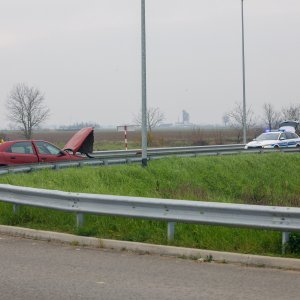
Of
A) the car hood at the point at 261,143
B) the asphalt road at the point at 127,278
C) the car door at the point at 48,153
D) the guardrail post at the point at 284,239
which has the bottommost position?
the asphalt road at the point at 127,278

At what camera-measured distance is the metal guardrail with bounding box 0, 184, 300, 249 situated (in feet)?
27.9

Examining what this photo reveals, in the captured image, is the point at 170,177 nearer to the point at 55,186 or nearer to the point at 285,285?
the point at 55,186

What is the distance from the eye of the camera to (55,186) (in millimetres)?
15375

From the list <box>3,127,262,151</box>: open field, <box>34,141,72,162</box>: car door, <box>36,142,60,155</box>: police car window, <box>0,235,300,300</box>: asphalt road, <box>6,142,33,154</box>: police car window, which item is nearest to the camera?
<box>0,235,300,300</box>: asphalt road

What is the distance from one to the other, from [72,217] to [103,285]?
4069 millimetres

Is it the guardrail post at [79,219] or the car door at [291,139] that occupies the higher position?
the car door at [291,139]

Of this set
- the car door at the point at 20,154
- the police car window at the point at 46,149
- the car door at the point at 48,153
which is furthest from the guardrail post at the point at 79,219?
the police car window at the point at 46,149

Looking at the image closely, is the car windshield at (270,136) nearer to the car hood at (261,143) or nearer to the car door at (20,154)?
the car hood at (261,143)

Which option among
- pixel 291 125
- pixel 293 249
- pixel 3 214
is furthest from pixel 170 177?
pixel 291 125

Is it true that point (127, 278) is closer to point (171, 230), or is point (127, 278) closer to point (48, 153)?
point (171, 230)

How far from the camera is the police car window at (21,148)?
Result: 20.4m

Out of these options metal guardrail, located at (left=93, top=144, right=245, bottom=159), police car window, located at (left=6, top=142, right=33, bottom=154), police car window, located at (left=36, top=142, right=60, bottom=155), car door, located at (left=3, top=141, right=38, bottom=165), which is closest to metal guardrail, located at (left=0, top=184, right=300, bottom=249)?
car door, located at (left=3, top=141, right=38, bottom=165)

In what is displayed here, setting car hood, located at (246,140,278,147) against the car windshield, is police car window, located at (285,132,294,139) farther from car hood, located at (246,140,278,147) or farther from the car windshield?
car hood, located at (246,140,278,147)

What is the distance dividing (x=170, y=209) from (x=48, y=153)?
489 inches
